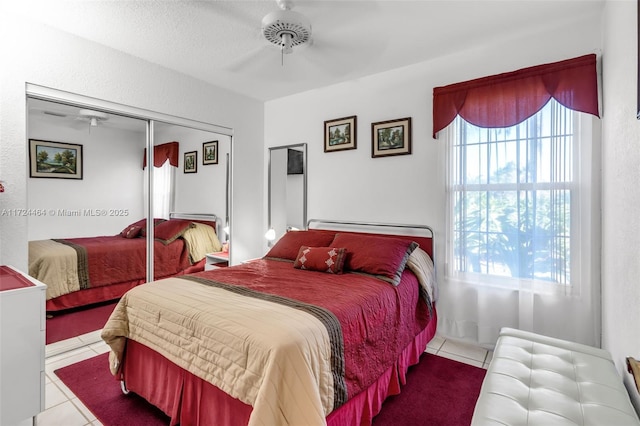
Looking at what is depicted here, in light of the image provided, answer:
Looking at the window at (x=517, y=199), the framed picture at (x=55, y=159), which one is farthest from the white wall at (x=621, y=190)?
the framed picture at (x=55, y=159)

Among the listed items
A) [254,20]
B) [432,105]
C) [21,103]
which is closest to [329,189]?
[432,105]

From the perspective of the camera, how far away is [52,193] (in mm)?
2623

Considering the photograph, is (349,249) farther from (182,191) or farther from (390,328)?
(182,191)

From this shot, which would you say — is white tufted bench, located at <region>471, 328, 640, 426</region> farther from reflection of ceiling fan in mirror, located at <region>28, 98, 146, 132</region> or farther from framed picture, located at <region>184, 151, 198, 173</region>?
reflection of ceiling fan in mirror, located at <region>28, 98, 146, 132</region>

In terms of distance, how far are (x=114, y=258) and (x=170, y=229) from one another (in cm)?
58

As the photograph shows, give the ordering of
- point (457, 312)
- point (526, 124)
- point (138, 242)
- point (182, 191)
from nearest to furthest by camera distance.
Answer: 1. point (526, 124)
2. point (457, 312)
3. point (138, 242)
4. point (182, 191)

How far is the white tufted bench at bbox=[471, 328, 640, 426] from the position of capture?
3.91 feet

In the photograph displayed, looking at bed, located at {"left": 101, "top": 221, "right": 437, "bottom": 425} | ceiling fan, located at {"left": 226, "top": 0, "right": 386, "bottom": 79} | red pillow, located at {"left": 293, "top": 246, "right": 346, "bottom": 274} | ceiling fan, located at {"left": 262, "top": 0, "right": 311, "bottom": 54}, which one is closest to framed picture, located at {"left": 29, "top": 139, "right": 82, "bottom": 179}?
bed, located at {"left": 101, "top": 221, "right": 437, "bottom": 425}

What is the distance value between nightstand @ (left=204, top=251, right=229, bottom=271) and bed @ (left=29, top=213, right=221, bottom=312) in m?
0.06

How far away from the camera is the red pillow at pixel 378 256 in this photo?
8.12 feet

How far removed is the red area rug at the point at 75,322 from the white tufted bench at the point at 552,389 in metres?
3.20

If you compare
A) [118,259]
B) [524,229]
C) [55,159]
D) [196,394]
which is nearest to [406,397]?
[196,394]

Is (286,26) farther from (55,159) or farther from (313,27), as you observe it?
(55,159)

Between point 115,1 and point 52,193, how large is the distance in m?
1.58
